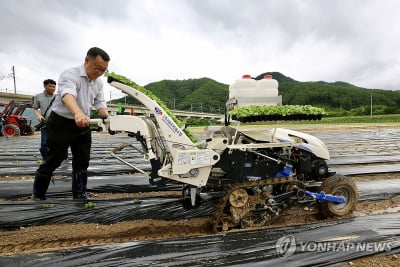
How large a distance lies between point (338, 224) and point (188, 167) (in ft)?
5.99

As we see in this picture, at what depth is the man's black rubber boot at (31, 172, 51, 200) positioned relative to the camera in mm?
3626

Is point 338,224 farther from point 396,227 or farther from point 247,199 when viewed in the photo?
point 247,199

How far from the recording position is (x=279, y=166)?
343 centimetres

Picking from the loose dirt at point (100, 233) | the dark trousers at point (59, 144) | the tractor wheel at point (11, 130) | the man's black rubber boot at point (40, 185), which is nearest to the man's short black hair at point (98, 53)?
the dark trousers at point (59, 144)

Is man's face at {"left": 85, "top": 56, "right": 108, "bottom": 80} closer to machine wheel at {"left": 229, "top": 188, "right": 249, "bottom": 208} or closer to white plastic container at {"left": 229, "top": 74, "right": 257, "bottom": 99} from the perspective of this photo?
white plastic container at {"left": 229, "top": 74, "right": 257, "bottom": 99}

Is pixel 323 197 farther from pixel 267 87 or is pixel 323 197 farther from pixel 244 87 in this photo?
pixel 244 87

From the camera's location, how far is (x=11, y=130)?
1748 centimetres

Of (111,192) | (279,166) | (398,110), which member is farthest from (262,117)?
(398,110)

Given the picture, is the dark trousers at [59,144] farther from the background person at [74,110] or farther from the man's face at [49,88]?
the man's face at [49,88]

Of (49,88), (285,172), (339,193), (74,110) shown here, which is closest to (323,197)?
(339,193)

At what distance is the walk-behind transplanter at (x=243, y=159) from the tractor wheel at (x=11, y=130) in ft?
57.7

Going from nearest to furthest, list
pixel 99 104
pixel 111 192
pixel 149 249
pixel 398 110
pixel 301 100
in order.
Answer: pixel 149 249 → pixel 99 104 → pixel 111 192 → pixel 398 110 → pixel 301 100

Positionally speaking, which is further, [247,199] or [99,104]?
[99,104]

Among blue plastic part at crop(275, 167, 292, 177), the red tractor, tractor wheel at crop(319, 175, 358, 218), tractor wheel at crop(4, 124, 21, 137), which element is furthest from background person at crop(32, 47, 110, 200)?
tractor wheel at crop(4, 124, 21, 137)
